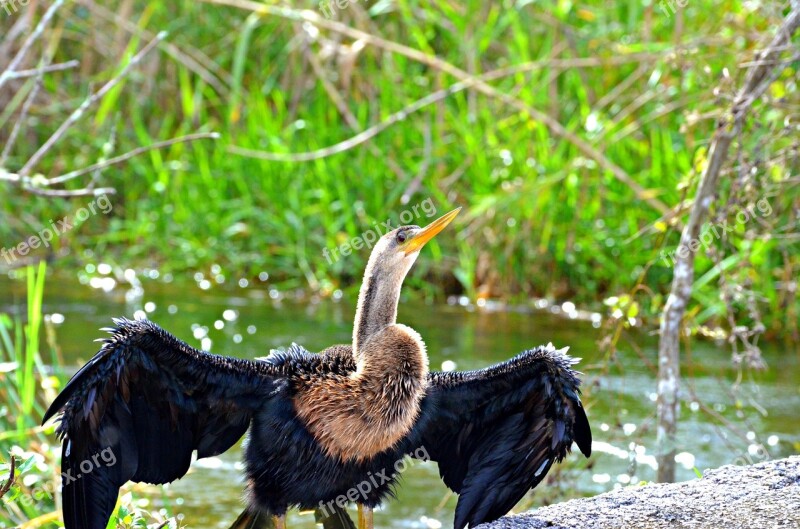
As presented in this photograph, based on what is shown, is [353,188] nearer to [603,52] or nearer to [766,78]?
[603,52]

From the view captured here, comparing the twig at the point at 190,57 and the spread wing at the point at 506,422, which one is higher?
the twig at the point at 190,57

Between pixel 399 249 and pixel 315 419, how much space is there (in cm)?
67

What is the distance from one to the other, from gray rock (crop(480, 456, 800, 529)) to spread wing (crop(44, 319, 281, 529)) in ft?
2.73

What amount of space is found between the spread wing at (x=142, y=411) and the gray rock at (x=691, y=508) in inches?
32.8

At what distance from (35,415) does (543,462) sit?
3.34 metres

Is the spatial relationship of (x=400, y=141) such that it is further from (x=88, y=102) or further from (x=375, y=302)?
(x=375, y=302)

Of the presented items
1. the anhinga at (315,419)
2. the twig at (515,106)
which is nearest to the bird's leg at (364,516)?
the anhinga at (315,419)

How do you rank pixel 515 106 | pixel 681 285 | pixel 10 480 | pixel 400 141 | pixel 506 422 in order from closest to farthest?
pixel 10 480
pixel 506 422
pixel 681 285
pixel 515 106
pixel 400 141

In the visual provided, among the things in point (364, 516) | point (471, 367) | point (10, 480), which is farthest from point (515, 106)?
point (10, 480)

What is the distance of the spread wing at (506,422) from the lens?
11.9 feet

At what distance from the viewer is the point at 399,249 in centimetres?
395

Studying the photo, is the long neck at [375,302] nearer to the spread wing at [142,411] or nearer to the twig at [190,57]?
the spread wing at [142,411]

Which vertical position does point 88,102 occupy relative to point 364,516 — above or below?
above

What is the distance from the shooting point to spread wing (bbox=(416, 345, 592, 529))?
3.63m
